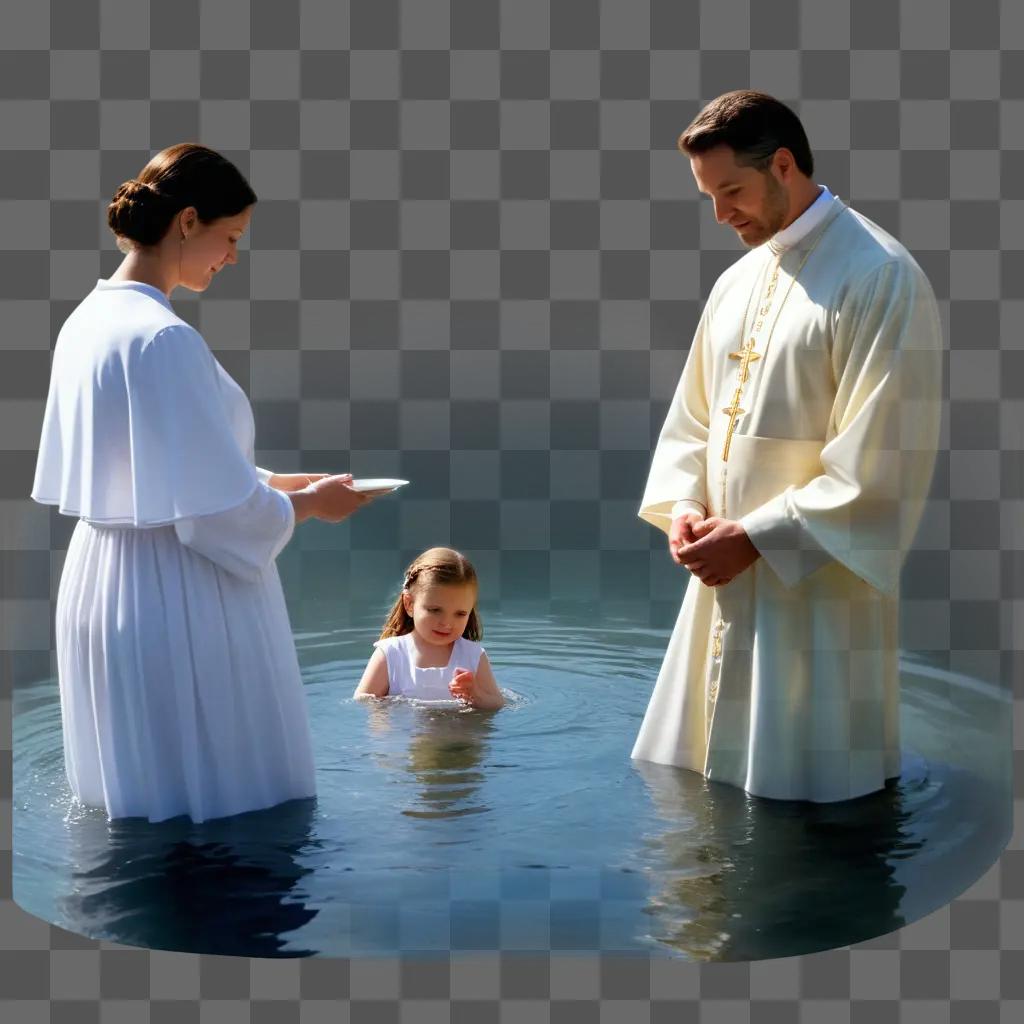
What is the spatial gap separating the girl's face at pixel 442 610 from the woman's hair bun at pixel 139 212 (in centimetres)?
226

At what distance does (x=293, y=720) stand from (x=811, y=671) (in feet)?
5.31

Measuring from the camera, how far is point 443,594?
7.01 meters

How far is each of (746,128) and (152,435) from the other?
2.00 m

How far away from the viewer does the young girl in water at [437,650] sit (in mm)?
7012

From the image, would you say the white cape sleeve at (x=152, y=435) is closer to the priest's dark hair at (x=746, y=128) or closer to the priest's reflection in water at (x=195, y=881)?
the priest's reflection in water at (x=195, y=881)

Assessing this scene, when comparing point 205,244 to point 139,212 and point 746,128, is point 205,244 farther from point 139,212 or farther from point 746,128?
point 746,128

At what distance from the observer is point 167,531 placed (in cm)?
522

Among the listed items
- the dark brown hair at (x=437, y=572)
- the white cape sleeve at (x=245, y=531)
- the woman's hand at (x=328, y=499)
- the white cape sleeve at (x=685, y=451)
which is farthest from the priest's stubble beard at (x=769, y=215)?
the dark brown hair at (x=437, y=572)

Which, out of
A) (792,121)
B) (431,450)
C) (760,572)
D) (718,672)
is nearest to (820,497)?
(760,572)

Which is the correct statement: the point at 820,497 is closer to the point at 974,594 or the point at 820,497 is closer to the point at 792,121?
the point at 792,121

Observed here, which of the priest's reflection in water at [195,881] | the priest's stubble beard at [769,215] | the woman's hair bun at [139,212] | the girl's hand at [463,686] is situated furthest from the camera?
the girl's hand at [463,686]

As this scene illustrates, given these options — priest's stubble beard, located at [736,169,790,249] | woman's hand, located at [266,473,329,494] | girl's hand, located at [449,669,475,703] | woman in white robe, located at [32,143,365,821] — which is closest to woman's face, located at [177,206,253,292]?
woman in white robe, located at [32,143,365,821]

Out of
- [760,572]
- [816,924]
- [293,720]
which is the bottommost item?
[816,924]

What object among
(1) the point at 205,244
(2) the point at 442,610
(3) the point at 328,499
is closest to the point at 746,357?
(3) the point at 328,499
